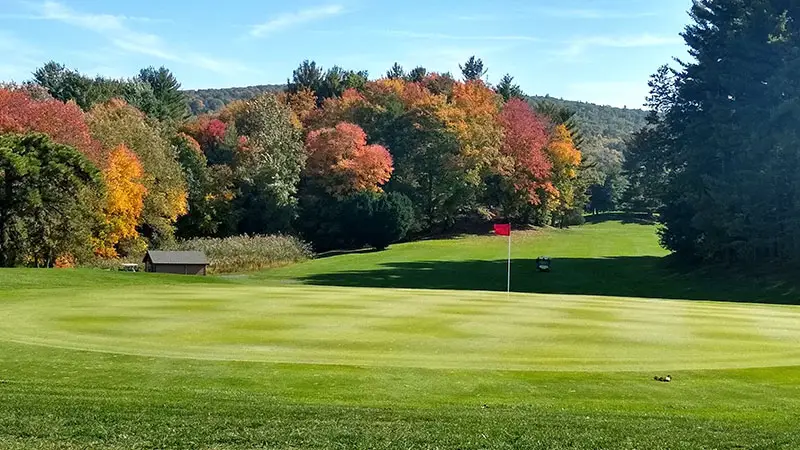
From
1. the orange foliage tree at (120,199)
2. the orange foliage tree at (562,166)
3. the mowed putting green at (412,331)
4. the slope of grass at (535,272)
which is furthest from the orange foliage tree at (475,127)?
the mowed putting green at (412,331)

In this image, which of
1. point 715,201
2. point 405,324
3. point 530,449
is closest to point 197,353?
point 405,324

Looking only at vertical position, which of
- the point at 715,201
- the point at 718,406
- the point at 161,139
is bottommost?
the point at 718,406

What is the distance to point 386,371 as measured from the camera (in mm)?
12047

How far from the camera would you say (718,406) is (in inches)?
410

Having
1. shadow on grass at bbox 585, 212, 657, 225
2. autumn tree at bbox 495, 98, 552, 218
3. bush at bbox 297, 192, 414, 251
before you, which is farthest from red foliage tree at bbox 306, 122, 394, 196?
shadow on grass at bbox 585, 212, 657, 225

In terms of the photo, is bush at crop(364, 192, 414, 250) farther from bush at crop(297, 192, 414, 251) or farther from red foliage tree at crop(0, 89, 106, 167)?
red foliage tree at crop(0, 89, 106, 167)

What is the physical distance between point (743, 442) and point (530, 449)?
2.13 meters

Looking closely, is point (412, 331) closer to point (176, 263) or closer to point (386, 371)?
point (386, 371)

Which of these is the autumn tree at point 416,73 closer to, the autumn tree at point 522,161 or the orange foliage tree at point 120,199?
the autumn tree at point 522,161

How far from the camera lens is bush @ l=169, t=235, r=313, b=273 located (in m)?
56.1

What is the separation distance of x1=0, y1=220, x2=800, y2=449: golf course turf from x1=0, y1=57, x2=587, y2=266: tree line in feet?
Result: 70.0

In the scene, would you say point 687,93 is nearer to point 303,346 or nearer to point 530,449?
point 303,346

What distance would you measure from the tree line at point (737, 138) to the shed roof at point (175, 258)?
28.5 metres

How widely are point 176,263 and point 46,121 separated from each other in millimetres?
11176
